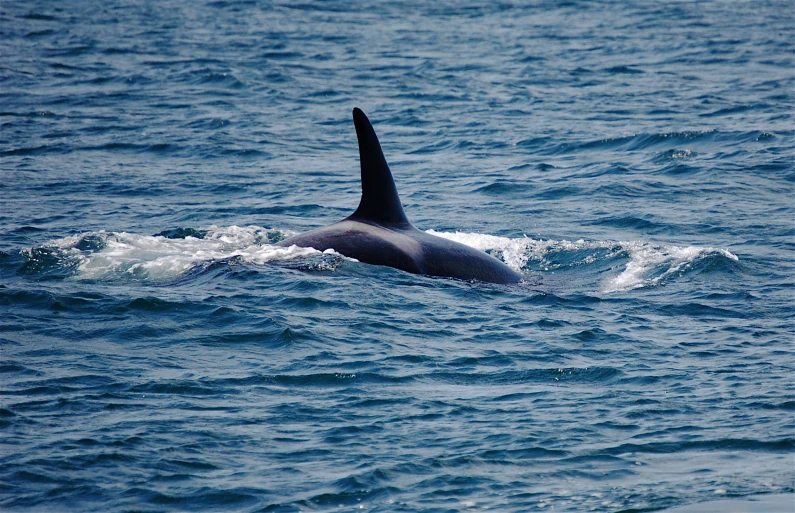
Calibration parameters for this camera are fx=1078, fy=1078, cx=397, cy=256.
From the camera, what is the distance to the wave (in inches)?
556

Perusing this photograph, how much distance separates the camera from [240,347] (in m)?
11.3

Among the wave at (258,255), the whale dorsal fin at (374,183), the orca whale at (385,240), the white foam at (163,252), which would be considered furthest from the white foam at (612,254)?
the white foam at (163,252)

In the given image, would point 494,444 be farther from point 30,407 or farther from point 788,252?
point 788,252

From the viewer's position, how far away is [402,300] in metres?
13.1

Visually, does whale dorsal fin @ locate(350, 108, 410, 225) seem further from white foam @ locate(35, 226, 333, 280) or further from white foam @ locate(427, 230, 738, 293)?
white foam @ locate(427, 230, 738, 293)

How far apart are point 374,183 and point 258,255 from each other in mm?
1831

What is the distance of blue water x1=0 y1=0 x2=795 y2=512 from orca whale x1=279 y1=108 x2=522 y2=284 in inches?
11.4

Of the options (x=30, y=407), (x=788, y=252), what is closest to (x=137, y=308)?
(x=30, y=407)

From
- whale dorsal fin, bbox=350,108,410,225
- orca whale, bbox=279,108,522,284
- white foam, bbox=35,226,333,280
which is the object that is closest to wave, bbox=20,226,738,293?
white foam, bbox=35,226,333,280

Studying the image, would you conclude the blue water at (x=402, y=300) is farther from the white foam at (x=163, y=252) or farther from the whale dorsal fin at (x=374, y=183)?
the whale dorsal fin at (x=374, y=183)

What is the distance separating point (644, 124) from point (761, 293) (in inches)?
522

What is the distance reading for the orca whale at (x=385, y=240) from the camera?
14094 millimetres

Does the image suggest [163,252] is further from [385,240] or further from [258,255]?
[385,240]

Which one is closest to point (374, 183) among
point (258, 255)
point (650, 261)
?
point (258, 255)
